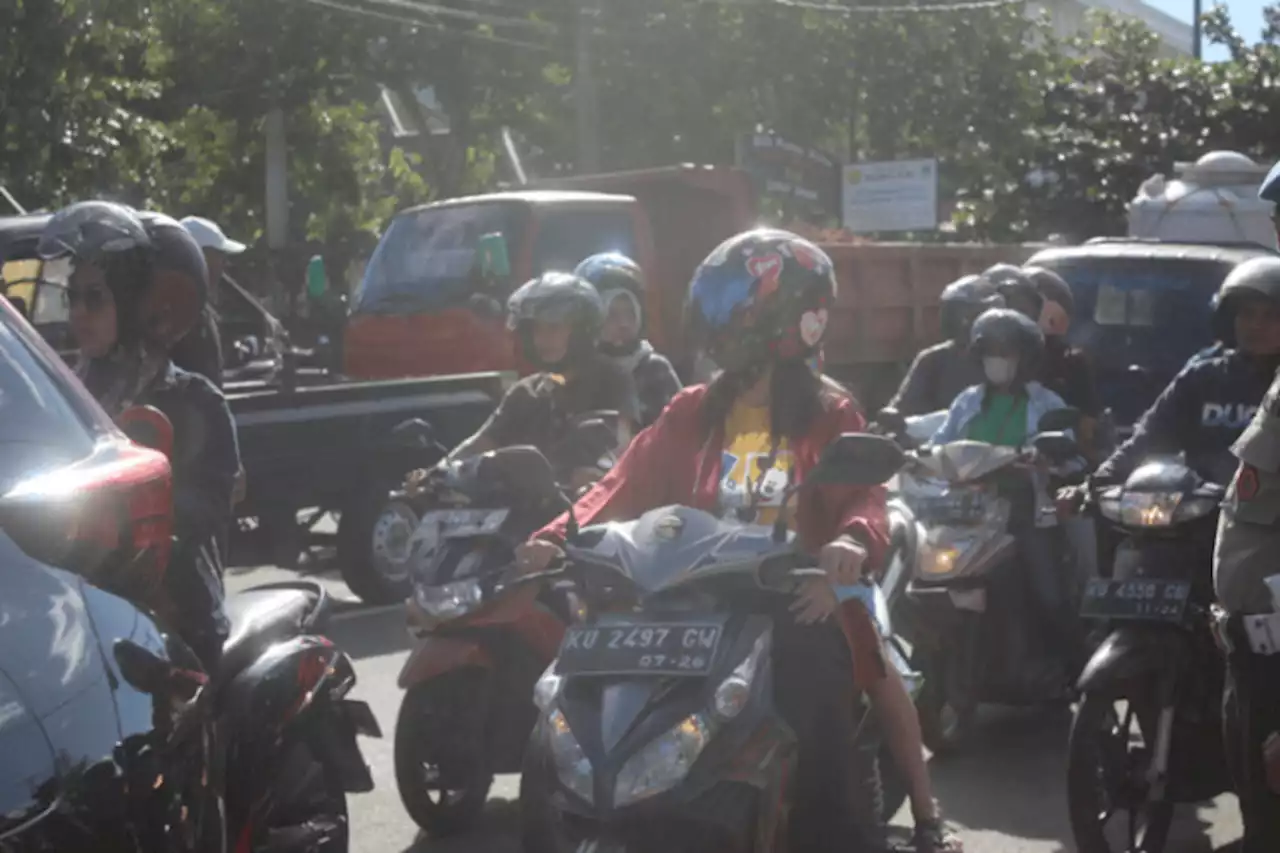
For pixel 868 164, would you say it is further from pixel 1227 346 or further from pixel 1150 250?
pixel 1227 346

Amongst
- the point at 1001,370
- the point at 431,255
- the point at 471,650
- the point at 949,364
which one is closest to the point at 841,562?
the point at 471,650

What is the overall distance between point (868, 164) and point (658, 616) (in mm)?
34686

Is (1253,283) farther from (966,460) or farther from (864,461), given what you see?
(864,461)

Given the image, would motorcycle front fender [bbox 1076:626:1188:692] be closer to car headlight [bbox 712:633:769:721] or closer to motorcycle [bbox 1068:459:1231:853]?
motorcycle [bbox 1068:459:1231:853]

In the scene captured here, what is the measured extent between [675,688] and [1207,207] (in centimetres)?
1635

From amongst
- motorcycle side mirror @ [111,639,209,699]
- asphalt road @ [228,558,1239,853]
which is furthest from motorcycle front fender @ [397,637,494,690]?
motorcycle side mirror @ [111,639,209,699]

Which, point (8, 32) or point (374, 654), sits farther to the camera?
point (8, 32)

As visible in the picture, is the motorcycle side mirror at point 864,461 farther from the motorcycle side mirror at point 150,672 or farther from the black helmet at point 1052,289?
the black helmet at point 1052,289

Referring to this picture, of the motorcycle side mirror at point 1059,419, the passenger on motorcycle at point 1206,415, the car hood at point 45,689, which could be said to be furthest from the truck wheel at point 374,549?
the car hood at point 45,689

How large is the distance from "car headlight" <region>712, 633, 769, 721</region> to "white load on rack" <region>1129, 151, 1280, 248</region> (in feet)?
51.6

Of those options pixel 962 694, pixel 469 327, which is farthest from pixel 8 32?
pixel 962 694

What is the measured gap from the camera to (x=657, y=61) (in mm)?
31625

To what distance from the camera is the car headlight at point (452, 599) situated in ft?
20.5

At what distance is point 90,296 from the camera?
4.68 metres
